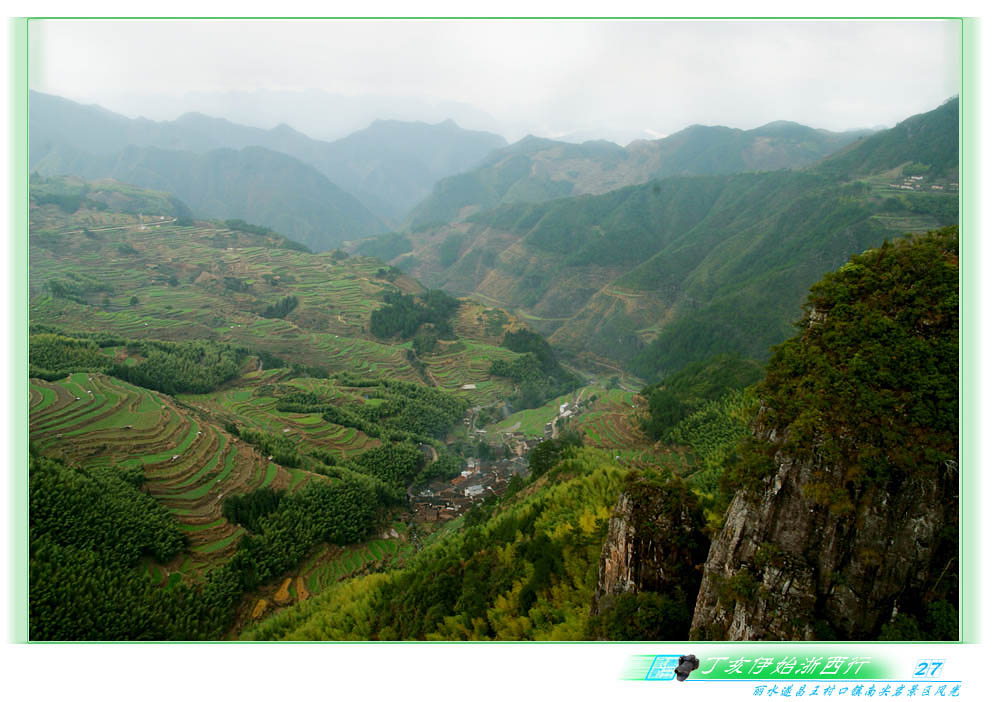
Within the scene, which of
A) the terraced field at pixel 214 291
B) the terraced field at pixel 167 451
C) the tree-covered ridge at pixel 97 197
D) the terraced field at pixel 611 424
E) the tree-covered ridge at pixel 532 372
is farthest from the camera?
the tree-covered ridge at pixel 97 197

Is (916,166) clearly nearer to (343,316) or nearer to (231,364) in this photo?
(343,316)

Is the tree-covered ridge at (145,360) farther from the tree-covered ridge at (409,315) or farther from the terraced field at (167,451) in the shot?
the tree-covered ridge at (409,315)

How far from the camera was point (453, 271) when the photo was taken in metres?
80.6

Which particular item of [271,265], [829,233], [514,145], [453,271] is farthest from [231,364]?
[514,145]

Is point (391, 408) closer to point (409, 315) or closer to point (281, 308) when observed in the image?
point (409, 315)

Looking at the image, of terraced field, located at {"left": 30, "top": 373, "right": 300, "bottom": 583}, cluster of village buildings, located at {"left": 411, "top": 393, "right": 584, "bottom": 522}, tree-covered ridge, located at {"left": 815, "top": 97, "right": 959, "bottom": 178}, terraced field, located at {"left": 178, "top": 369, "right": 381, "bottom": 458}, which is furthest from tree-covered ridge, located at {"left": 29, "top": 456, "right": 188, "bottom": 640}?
tree-covered ridge, located at {"left": 815, "top": 97, "right": 959, "bottom": 178}

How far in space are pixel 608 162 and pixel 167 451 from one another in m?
113

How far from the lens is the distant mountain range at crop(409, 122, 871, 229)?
94188 millimetres

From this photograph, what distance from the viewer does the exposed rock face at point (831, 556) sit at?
18.4 feet

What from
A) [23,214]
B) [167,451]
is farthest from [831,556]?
[167,451]

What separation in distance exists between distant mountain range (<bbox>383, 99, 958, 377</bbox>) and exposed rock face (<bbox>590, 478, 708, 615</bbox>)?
14.1 metres

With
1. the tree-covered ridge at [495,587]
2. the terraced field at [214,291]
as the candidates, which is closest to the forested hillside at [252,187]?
the terraced field at [214,291]

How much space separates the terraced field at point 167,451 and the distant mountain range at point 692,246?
2336 centimetres

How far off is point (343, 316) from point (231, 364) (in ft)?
48.7
